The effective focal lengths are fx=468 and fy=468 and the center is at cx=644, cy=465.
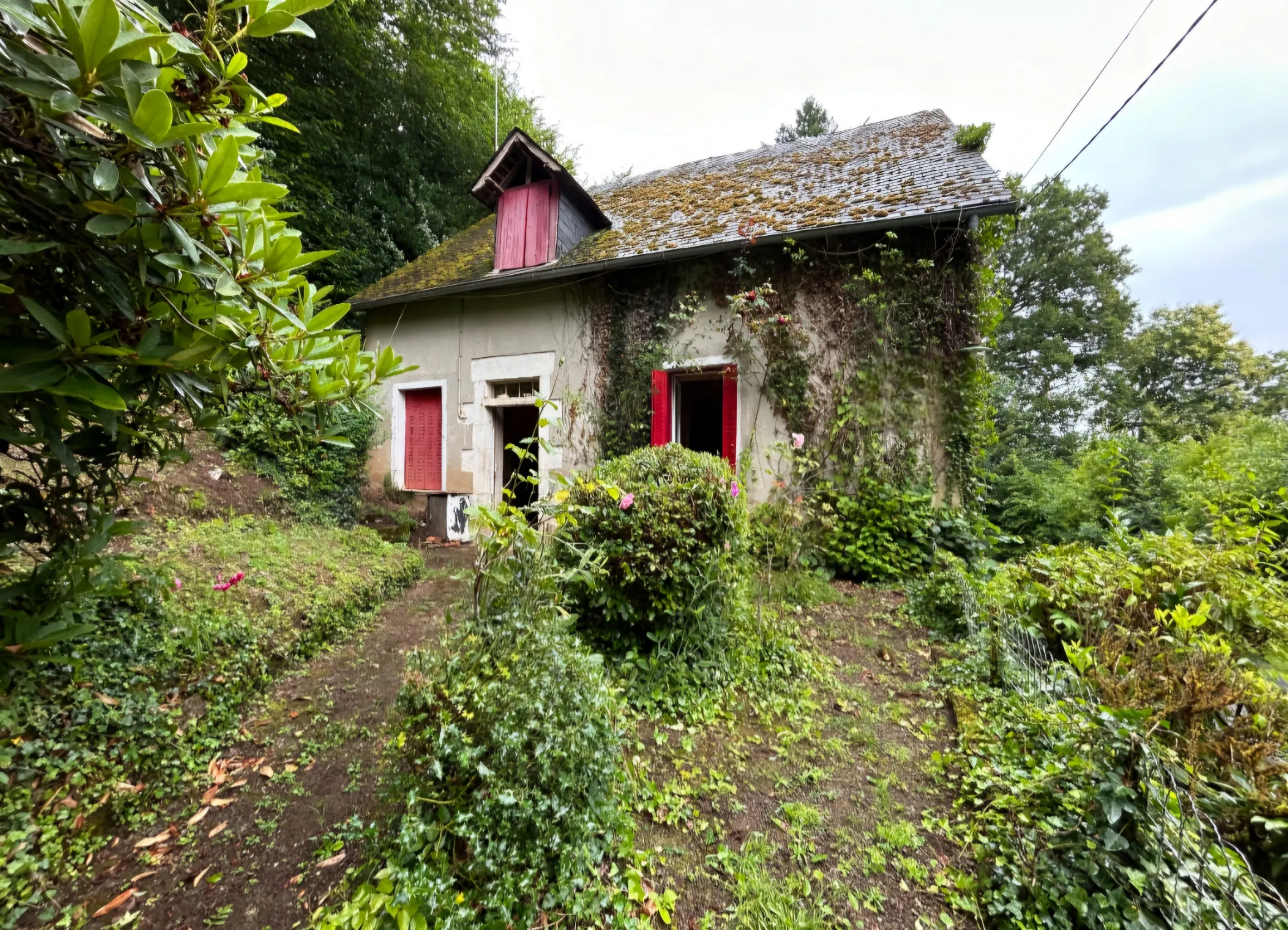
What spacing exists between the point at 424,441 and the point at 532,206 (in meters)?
4.03

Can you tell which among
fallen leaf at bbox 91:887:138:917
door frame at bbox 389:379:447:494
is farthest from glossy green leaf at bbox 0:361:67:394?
door frame at bbox 389:379:447:494

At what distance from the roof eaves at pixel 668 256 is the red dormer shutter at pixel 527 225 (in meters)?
0.28

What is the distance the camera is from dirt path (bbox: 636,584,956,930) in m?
1.66

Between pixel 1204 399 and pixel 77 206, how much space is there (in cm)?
2743

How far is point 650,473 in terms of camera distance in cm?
306

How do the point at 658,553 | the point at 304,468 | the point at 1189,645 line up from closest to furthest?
the point at 1189,645, the point at 658,553, the point at 304,468

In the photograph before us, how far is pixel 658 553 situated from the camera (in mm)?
2787

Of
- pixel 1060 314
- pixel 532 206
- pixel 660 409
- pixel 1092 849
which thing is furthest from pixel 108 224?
pixel 1060 314

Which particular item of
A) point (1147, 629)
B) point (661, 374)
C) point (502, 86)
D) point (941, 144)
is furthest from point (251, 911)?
point (502, 86)

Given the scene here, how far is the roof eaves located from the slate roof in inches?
0.6

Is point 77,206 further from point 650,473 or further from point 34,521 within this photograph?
point 650,473

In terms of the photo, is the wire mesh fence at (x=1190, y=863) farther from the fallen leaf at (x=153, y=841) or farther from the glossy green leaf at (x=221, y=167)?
the fallen leaf at (x=153, y=841)

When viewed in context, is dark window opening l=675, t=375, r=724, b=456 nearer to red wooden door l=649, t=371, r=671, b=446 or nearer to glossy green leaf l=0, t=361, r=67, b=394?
red wooden door l=649, t=371, r=671, b=446

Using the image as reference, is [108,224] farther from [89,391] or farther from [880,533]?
[880,533]
